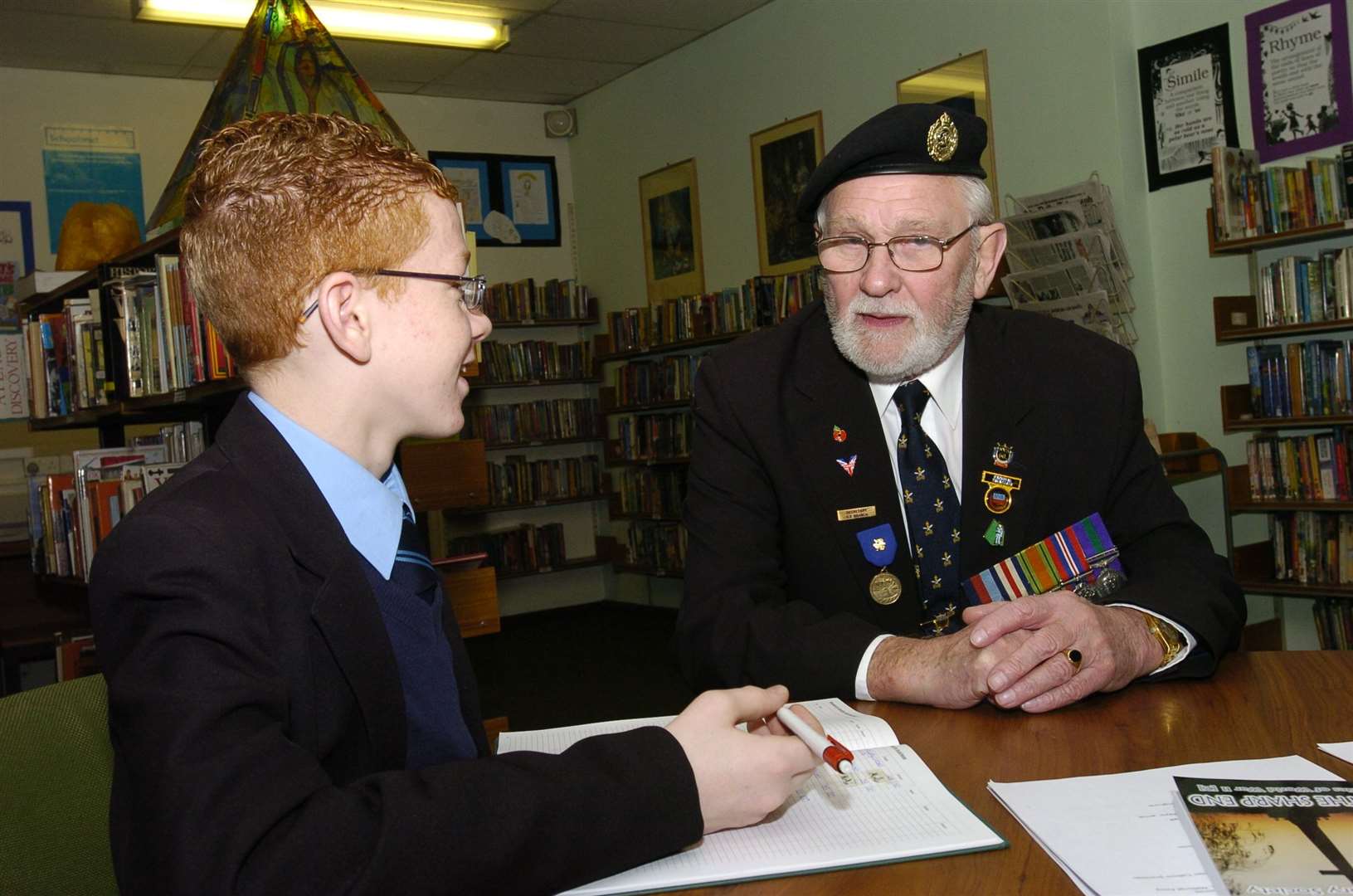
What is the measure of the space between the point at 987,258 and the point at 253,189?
1.27 meters

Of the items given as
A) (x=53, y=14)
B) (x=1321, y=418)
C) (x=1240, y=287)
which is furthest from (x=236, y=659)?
(x=53, y=14)

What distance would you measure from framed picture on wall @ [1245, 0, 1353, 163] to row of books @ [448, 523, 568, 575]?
16.8ft

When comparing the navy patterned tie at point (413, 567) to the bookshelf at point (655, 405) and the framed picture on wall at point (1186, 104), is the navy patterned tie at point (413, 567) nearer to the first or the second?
the framed picture on wall at point (1186, 104)

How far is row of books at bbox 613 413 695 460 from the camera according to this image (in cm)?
728

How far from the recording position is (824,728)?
1159 mm

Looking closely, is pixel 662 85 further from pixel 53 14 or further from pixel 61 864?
pixel 61 864

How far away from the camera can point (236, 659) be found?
837mm

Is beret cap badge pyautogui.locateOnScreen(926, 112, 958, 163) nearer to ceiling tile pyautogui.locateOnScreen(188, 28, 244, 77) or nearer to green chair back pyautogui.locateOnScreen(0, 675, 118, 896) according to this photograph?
green chair back pyautogui.locateOnScreen(0, 675, 118, 896)

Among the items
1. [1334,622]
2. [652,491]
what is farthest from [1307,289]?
[652,491]

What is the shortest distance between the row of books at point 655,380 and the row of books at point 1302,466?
11.0 ft

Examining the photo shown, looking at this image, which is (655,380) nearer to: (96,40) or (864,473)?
(96,40)

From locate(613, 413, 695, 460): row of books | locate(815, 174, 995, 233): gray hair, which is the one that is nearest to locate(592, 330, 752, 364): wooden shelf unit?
locate(613, 413, 695, 460): row of books

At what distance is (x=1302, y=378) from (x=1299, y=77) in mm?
1177

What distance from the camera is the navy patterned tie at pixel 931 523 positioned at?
1738mm
